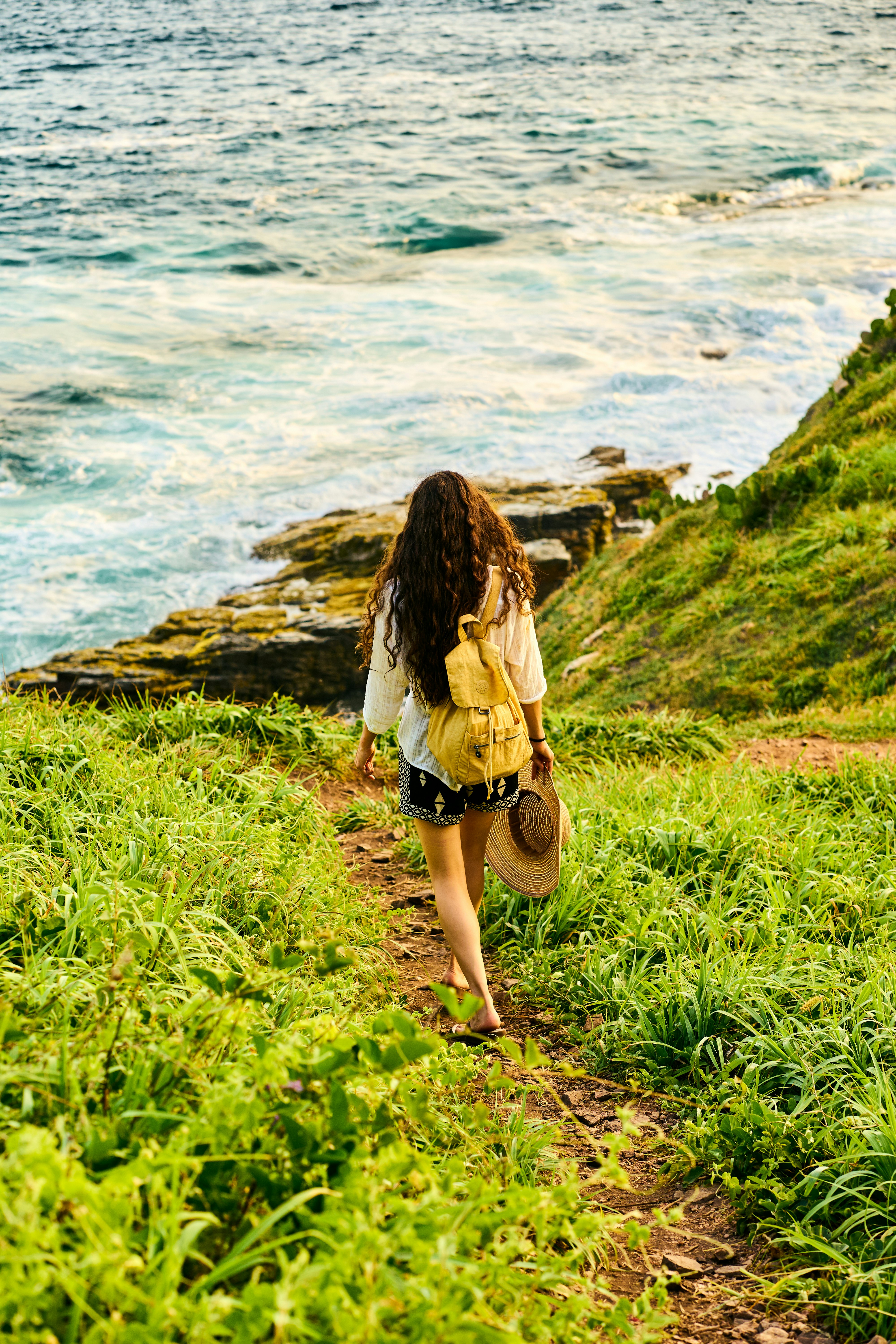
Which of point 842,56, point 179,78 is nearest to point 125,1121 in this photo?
point 179,78

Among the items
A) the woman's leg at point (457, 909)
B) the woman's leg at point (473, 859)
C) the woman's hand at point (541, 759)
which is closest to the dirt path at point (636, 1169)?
the woman's leg at point (473, 859)

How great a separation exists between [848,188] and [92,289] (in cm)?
2198

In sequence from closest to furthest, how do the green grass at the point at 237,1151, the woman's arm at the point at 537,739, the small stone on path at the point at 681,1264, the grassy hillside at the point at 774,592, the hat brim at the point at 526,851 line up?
the green grass at the point at 237,1151, the small stone on path at the point at 681,1264, the woman's arm at the point at 537,739, the hat brim at the point at 526,851, the grassy hillside at the point at 774,592

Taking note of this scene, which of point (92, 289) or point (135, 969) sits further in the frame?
point (92, 289)

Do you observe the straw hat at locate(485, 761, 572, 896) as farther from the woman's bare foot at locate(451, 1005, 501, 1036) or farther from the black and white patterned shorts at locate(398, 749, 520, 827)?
the woman's bare foot at locate(451, 1005, 501, 1036)

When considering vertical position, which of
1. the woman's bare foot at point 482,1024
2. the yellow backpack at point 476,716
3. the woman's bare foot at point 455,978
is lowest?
the woman's bare foot at point 455,978

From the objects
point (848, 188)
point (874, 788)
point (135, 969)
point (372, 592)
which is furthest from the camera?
point (848, 188)

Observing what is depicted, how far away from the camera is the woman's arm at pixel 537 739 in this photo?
3.55 meters

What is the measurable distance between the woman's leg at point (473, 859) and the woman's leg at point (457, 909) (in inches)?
2.6

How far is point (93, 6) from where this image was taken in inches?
1993

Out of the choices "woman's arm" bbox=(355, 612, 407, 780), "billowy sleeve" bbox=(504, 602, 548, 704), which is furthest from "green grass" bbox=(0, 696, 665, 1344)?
"billowy sleeve" bbox=(504, 602, 548, 704)

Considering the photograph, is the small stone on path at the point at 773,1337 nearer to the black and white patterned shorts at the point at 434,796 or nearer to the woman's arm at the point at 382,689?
the black and white patterned shorts at the point at 434,796

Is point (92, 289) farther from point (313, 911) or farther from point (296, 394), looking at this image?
point (313, 911)

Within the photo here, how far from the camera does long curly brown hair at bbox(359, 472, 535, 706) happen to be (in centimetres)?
315
